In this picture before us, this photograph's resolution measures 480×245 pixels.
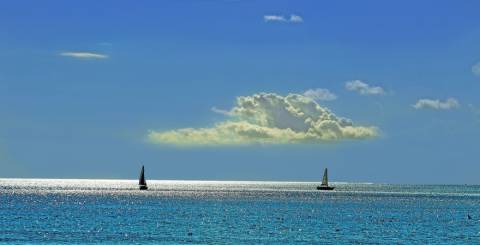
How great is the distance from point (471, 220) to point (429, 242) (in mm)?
44817

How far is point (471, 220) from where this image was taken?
136750 mm

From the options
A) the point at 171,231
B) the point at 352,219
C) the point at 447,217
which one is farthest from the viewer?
the point at 447,217

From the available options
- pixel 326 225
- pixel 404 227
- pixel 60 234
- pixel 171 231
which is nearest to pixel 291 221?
pixel 326 225

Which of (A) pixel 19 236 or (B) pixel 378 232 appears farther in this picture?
(B) pixel 378 232

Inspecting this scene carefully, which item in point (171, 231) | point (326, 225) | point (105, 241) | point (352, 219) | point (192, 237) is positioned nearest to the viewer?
point (105, 241)

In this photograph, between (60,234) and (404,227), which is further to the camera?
(404,227)

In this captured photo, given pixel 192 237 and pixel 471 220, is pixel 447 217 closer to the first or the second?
pixel 471 220

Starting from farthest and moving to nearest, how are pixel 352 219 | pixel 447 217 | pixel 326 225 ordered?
1. pixel 447 217
2. pixel 352 219
3. pixel 326 225

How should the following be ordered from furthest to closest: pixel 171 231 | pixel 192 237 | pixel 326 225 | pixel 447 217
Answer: pixel 447 217, pixel 326 225, pixel 171 231, pixel 192 237

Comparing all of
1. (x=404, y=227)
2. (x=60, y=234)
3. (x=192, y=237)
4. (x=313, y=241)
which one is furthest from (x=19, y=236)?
(x=404, y=227)

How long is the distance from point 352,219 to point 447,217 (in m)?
22.3

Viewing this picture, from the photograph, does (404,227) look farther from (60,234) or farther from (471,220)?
(60,234)

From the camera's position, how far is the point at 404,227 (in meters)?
117

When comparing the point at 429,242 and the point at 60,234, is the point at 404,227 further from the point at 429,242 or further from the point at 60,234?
the point at 60,234
